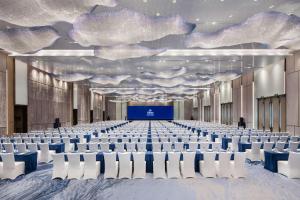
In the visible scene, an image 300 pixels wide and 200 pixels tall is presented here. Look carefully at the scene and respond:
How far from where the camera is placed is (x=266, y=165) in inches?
369

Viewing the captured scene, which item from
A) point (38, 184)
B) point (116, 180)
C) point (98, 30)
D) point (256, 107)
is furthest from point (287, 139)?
point (256, 107)

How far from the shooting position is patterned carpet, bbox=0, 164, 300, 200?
20.9 feet

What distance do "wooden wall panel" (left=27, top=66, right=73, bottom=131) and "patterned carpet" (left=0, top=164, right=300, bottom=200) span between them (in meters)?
13.6

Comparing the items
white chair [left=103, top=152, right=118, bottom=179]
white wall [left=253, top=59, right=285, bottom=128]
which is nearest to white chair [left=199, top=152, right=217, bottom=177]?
white chair [left=103, top=152, right=118, bottom=179]

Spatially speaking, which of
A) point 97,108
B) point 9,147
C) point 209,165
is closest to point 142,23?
point 209,165

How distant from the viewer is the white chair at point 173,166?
802cm

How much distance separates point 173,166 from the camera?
8.09 meters

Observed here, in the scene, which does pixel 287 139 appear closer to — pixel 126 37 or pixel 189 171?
pixel 189 171

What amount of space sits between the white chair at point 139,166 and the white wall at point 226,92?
2413 centimetres

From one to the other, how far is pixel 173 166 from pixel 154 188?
120 cm

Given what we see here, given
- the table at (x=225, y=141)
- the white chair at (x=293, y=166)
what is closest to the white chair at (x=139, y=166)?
the white chair at (x=293, y=166)

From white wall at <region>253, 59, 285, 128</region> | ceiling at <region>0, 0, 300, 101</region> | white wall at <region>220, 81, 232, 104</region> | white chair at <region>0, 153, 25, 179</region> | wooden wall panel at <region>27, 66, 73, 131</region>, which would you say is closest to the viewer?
ceiling at <region>0, 0, 300, 101</region>

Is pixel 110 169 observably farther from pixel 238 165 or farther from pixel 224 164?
pixel 238 165

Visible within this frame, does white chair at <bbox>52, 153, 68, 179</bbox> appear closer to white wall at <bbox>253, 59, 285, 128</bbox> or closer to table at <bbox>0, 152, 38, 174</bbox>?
table at <bbox>0, 152, 38, 174</bbox>
